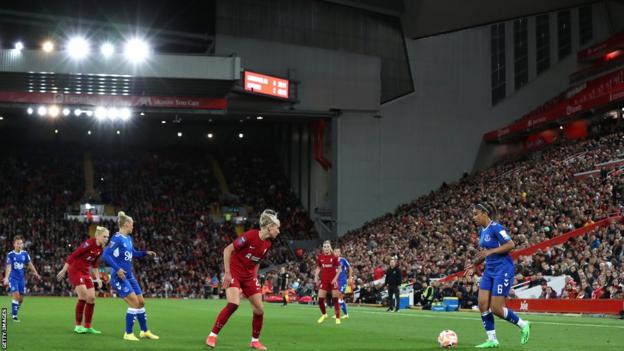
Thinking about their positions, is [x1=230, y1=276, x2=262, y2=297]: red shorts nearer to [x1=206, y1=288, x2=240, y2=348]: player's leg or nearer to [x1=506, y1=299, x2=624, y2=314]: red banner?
[x1=206, y1=288, x2=240, y2=348]: player's leg

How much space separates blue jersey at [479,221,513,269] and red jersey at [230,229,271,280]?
12.0 ft

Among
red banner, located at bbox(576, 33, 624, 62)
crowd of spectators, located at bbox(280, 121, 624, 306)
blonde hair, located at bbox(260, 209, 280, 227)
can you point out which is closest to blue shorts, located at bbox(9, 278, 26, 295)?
blonde hair, located at bbox(260, 209, 280, 227)

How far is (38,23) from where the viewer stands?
2240 inches

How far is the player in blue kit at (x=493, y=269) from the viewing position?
13930mm

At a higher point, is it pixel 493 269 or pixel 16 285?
pixel 493 269

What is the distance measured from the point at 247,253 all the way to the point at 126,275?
341cm

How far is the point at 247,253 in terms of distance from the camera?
13289 millimetres

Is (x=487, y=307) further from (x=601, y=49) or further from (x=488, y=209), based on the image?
(x=601, y=49)

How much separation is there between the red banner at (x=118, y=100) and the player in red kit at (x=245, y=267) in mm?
42668

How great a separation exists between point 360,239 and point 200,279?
10825 millimetres

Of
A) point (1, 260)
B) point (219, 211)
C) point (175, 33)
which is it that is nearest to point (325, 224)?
point (219, 211)

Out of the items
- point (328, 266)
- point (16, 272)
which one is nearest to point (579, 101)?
point (328, 266)

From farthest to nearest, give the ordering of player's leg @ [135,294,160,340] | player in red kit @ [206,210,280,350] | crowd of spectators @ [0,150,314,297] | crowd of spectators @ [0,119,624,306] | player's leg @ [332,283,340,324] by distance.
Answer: crowd of spectators @ [0,150,314,297] < crowd of spectators @ [0,119,624,306] < player's leg @ [332,283,340,324] < player's leg @ [135,294,160,340] < player in red kit @ [206,210,280,350]

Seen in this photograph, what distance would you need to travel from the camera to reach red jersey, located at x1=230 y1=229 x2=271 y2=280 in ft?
43.3
